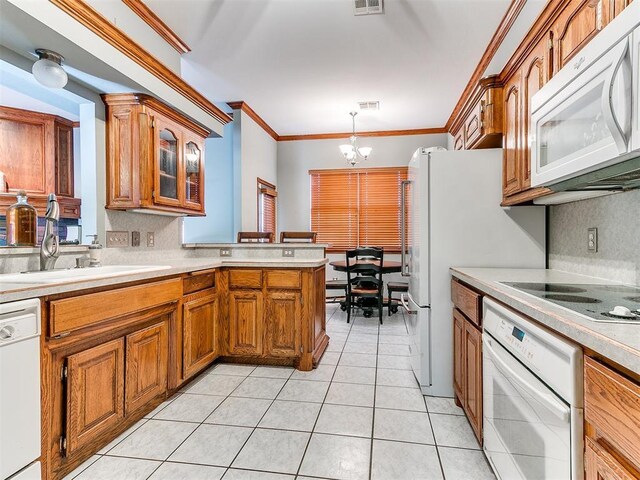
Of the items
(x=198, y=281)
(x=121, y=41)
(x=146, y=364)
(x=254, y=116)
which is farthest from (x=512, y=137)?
(x=254, y=116)

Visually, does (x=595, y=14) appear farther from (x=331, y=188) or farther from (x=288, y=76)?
(x=331, y=188)

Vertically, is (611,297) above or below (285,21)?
below

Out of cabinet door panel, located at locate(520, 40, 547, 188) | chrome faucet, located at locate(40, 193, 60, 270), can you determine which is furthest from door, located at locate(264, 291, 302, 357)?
cabinet door panel, located at locate(520, 40, 547, 188)

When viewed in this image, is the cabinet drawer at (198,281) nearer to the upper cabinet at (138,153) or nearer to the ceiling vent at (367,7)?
the upper cabinet at (138,153)

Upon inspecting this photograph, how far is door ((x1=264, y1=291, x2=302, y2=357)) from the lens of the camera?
277cm

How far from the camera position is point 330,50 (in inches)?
124

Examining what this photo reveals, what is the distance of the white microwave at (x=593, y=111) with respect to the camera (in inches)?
38.0

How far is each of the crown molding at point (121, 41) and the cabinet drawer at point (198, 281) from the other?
1427 mm

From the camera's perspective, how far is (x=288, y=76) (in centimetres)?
368

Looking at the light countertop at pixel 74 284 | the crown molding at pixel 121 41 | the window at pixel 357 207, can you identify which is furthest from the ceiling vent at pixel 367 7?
the window at pixel 357 207

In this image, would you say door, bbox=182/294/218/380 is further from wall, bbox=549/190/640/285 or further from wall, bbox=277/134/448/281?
wall, bbox=277/134/448/281

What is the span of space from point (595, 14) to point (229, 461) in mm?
2497

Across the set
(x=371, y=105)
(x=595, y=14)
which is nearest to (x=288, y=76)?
(x=371, y=105)

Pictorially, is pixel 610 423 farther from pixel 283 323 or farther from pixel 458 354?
pixel 283 323
